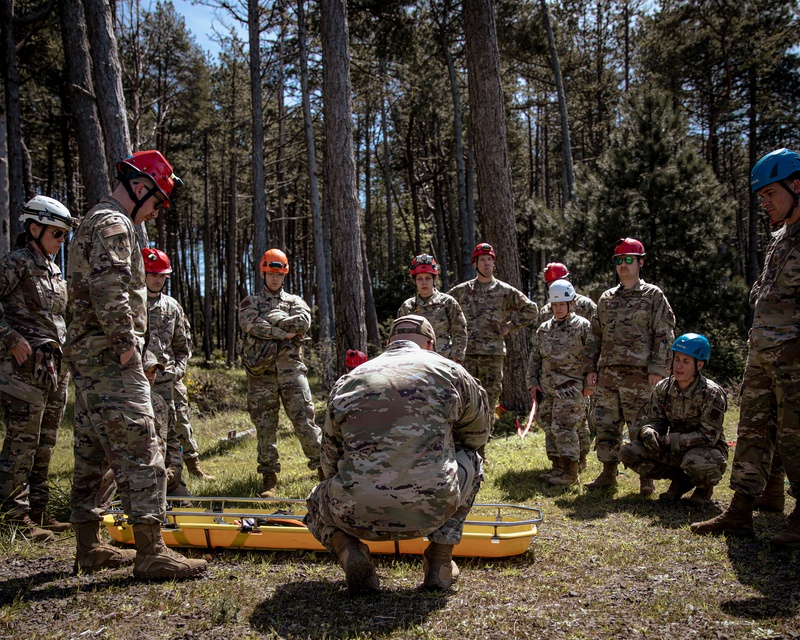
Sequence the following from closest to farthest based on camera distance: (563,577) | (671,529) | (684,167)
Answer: (563,577)
(671,529)
(684,167)

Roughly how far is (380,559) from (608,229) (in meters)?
11.9

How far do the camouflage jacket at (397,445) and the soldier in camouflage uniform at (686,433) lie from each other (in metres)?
2.93

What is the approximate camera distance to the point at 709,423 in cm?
541

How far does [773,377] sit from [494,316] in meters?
4.08

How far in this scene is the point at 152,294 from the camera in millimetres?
6633

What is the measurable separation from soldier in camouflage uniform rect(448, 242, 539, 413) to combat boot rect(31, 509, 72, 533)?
16.0 feet

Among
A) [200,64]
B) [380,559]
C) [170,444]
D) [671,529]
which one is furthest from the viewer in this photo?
[200,64]

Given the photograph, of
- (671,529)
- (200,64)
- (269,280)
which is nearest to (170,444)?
(269,280)

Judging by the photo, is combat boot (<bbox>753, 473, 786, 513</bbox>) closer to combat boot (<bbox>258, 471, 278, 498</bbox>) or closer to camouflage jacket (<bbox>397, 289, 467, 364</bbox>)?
camouflage jacket (<bbox>397, 289, 467, 364</bbox>)

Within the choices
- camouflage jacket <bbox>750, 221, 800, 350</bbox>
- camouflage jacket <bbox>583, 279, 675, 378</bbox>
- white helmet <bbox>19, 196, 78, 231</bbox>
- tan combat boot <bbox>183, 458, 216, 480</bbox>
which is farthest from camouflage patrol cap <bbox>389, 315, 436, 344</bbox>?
tan combat boot <bbox>183, 458, 216, 480</bbox>

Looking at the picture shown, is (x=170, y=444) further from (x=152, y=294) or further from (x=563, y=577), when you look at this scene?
(x=563, y=577)

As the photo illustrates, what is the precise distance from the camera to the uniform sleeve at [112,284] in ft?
12.6

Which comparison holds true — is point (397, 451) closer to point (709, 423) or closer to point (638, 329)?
point (709, 423)

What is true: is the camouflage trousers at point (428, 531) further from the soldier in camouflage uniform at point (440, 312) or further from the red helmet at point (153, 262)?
the red helmet at point (153, 262)
